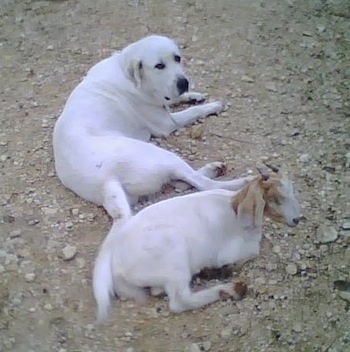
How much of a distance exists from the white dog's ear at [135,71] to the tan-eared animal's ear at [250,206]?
119cm

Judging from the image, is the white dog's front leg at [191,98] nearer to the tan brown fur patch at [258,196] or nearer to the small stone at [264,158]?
the small stone at [264,158]

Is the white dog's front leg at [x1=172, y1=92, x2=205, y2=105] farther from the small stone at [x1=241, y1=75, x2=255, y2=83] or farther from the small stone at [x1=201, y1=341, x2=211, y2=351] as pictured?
the small stone at [x1=201, y1=341, x2=211, y2=351]

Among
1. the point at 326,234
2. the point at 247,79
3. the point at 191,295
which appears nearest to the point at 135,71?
the point at 247,79

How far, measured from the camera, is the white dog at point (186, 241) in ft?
9.89

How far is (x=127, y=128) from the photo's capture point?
4.09m

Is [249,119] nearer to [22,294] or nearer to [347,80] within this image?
[347,80]

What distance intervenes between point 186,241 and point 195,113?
139 centimetres

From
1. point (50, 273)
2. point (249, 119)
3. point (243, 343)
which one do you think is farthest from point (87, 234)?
point (249, 119)

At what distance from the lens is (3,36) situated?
5.44m

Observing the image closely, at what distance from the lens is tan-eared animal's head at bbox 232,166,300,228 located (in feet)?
10.3

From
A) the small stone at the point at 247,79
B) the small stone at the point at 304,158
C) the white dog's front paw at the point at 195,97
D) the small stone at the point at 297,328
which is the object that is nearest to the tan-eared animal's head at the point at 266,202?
the small stone at the point at 297,328

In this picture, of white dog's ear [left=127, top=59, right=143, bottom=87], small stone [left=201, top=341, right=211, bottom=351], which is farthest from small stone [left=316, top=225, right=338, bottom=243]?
white dog's ear [left=127, top=59, right=143, bottom=87]

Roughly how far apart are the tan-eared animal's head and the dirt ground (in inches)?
8.3

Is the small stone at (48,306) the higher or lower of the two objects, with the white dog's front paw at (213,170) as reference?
lower
